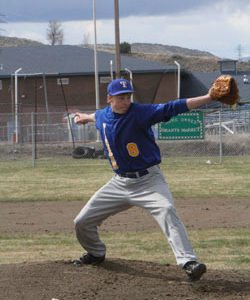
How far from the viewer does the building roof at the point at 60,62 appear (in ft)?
137

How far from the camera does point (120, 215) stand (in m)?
11.0

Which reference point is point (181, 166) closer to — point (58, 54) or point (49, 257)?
point (49, 257)

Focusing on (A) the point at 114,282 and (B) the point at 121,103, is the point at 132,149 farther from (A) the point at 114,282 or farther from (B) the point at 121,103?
(A) the point at 114,282

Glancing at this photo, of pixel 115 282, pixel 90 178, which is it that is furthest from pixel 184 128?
pixel 115 282

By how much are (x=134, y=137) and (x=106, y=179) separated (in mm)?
10836

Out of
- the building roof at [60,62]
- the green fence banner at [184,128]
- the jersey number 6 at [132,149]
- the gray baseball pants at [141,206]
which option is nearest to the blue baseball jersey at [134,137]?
the jersey number 6 at [132,149]

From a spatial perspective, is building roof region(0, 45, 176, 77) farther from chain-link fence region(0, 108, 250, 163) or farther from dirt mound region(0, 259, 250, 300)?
dirt mound region(0, 259, 250, 300)

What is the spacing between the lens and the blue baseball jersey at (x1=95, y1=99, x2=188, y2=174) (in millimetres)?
5617

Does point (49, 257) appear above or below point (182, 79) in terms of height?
below

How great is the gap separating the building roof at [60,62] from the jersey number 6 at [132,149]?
3556 centimetres

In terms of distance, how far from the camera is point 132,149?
223 inches

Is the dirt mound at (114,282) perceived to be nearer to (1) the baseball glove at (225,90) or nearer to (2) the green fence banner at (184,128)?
(1) the baseball glove at (225,90)

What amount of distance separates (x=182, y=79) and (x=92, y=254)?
4157 centimetres

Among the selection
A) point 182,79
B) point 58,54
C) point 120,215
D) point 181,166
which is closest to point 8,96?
point 58,54
